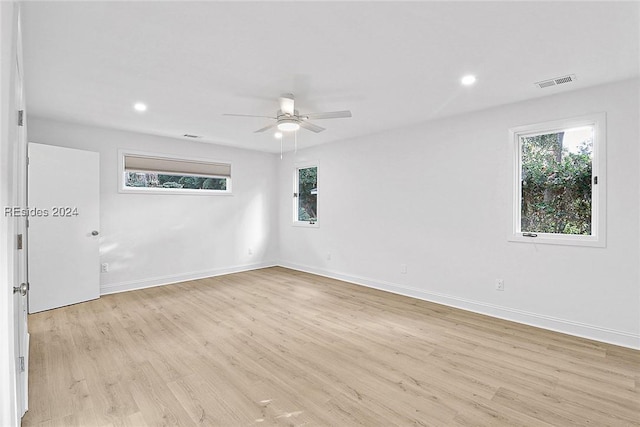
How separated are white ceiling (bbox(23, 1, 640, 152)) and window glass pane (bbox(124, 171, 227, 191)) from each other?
56.0 inches

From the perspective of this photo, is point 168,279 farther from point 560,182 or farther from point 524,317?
point 560,182

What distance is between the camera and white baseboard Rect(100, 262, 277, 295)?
4832mm

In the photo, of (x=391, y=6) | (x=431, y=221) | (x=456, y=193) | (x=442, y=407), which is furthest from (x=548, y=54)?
(x=442, y=407)

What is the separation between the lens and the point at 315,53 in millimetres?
2523

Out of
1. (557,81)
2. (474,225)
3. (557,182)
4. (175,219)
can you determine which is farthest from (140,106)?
(557,182)

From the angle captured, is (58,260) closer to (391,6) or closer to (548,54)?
(391,6)

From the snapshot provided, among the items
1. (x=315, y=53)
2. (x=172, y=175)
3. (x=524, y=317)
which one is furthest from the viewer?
(x=172, y=175)

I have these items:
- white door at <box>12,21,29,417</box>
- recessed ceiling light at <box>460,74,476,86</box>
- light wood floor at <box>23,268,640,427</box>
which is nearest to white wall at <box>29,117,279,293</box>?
light wood floor at <box>23,268,640,427</box>

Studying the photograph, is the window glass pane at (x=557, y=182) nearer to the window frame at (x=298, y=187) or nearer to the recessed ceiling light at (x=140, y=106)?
the window frame at (x=298, y=187)

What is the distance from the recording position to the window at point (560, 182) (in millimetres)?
3182

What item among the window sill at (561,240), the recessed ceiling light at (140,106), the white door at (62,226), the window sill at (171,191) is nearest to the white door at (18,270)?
the recessed ceiling light at (140,106)

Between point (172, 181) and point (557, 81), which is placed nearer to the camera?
point (557, 81)

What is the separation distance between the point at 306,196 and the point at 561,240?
14.1 ft

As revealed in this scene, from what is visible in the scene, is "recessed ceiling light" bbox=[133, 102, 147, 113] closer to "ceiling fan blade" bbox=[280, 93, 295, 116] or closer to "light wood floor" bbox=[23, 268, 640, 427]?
"ceiling fan blade" bbox=[280, 93, 295, 116]
